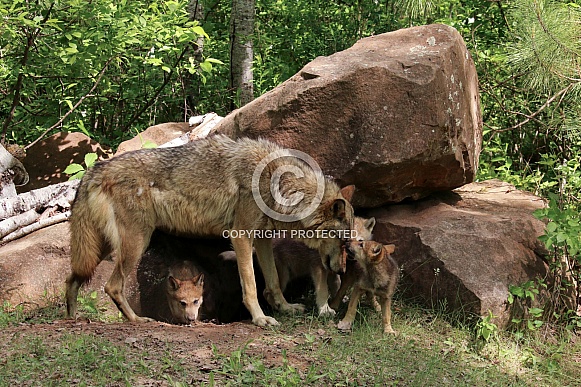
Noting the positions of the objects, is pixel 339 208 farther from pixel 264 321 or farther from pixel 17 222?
pixel 17 222

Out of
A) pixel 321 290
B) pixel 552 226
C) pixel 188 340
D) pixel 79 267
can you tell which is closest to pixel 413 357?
pixel 321 290

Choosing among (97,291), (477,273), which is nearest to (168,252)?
(97,291)

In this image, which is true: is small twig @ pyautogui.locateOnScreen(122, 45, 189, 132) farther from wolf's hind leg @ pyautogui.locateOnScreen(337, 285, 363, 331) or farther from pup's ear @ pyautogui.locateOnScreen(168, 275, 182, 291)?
wolf's hind leg @ pyautogui.locateOnScreen(337, 285, 363, 331)

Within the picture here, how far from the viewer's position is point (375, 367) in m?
5.48

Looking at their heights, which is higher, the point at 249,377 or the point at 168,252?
the point at 168,252

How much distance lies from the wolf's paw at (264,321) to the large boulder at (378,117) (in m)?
1.63

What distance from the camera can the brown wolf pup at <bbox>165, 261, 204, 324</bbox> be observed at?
6.88m

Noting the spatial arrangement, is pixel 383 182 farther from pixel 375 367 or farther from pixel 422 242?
pixel 375 367

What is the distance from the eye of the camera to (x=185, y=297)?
6.89 m

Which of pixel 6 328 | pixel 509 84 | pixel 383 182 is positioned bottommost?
pixel 6 328

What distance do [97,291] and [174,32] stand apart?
12.8ft

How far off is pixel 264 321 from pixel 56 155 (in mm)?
5115

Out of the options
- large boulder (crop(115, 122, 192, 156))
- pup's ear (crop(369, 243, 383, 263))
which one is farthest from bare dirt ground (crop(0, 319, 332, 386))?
large boulder (crop(115, 122, 192, 156))

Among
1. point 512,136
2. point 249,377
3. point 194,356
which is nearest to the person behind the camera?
point 249,377
